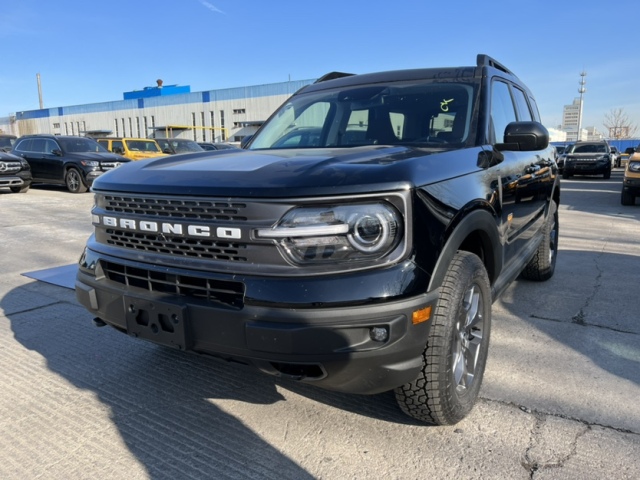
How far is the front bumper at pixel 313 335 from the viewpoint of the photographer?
1904 millimetres

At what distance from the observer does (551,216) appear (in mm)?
5070

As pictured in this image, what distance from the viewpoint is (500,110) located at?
3525mm

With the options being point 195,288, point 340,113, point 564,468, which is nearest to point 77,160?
point 340,113

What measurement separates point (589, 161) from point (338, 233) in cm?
2268

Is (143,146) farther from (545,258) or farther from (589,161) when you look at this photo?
(589,161)

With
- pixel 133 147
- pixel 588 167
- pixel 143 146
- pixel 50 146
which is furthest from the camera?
pixel 588 167

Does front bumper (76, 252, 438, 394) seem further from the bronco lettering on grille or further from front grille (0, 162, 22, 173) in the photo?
front grille (0, 162, 22, 173)

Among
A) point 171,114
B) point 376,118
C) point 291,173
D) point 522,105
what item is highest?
point 171,114

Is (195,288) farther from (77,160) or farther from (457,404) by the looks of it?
(77,160)

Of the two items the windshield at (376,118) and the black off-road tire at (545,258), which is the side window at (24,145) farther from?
the black off-road tire at (545,258)

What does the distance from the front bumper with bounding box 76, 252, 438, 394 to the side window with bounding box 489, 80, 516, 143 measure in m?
1.70

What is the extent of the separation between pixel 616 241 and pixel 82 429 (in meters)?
7.69

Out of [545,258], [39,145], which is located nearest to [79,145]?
[39,145]

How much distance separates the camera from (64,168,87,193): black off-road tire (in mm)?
14423
